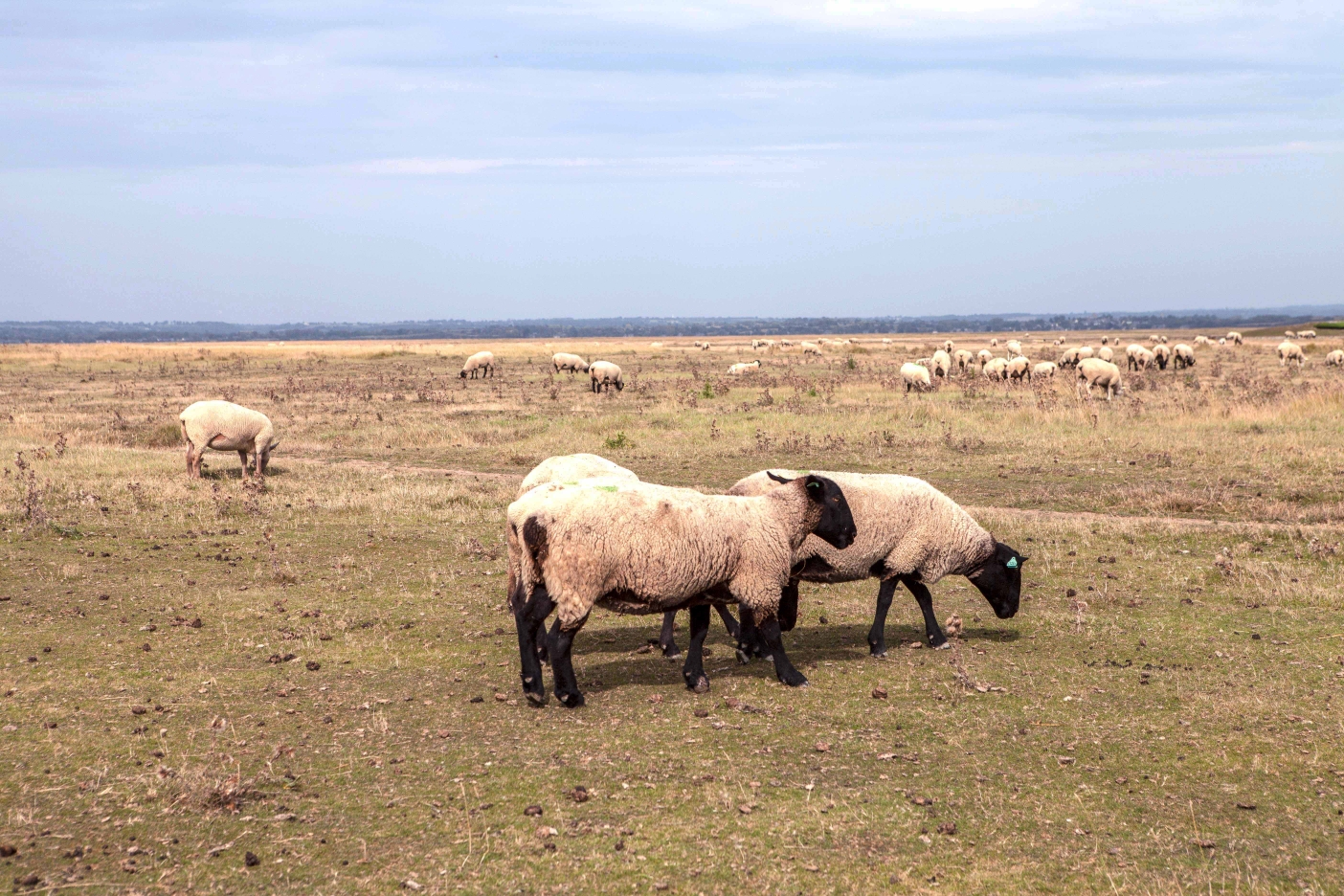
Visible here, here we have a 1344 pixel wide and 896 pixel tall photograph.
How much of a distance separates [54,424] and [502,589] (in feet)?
70.9

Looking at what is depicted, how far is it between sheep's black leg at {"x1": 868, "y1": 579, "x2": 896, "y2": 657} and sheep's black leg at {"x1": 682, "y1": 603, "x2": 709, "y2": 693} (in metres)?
1.80

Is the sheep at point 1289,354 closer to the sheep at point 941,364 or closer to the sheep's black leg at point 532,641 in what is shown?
the sheep at point 941,364

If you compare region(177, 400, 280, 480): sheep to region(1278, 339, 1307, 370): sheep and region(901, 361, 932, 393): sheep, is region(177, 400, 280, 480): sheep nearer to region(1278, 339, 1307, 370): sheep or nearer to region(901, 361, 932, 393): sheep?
region(901, 361, 932, 393): sheep

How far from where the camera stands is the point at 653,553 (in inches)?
324

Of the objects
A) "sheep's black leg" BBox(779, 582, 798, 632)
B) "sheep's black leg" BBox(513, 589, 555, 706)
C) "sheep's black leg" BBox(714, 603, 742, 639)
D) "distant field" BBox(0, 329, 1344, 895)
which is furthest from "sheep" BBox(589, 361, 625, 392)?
"sheep's black leg" BBox(513, 589, 555, 706)

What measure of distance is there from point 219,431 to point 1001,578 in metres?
14.4

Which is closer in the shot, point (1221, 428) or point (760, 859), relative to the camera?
point (760, 859)

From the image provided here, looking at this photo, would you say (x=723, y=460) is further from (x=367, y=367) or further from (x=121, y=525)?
(x=367, y=367)

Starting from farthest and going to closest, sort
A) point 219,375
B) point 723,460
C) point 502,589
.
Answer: point 219,375 < point 723,460 < point 502,589

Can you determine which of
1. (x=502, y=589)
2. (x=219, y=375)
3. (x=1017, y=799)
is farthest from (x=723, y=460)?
(x=219, y=375)

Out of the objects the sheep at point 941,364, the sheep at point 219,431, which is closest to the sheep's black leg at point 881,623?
the sheep at point 219,431

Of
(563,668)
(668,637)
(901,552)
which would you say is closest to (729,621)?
(668,637)

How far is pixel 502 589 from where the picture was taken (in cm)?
1195

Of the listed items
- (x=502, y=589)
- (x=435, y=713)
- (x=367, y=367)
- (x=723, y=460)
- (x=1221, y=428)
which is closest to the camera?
(x=435, y=713)
